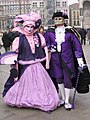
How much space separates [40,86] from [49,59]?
45 centimetres

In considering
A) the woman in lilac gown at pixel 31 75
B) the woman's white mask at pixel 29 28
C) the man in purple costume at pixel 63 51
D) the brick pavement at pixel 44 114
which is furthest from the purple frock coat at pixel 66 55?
the brick pavement at pixel 44 114

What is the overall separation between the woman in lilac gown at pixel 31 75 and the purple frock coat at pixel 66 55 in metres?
0.12

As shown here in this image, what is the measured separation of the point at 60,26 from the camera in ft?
14.8

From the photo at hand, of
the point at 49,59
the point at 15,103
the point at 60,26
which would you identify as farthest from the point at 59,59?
the point at 15,103

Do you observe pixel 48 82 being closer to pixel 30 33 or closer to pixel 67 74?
pixel 67 74

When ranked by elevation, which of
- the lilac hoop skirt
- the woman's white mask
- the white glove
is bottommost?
the lilac hoop skirt

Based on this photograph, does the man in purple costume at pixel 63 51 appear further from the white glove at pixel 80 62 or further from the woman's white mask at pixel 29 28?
the woman's white mask at pixel 29 28

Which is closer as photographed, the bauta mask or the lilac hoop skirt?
the lilac hoop skirt

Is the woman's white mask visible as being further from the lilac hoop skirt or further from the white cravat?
the lilac hoop skirt

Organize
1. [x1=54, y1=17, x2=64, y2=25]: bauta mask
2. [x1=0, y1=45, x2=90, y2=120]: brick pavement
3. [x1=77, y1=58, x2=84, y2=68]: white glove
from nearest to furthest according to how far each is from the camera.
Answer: [x1=0, y1=45, x2=90, y2=120]: brick pavement → [x1=77, y1=58, x2=84, y2=68]: white glove → [x1=54, y1=17, x2=64, y2=25]: bauta mask

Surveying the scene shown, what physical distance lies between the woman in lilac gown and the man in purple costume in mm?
120

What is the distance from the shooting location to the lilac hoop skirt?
4.36 metres

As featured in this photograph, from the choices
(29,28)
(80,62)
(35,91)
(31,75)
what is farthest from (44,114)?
(29,28)

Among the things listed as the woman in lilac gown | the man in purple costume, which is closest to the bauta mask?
the man in purple costume
